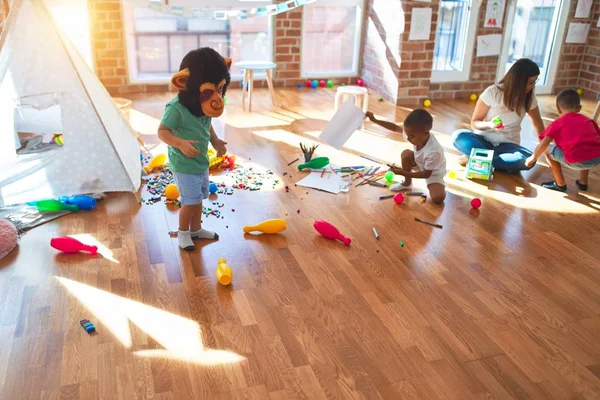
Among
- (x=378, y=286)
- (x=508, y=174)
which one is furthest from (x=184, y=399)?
(x=508, y=174)

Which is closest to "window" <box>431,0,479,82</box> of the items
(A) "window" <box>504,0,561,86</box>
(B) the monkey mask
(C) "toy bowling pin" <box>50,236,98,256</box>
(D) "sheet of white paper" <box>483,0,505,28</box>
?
(D) "sheet of white paper" <box>483,0,505,28</box>

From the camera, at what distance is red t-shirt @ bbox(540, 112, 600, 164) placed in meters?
3.05

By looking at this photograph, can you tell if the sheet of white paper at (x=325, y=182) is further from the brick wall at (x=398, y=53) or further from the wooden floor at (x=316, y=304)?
the brick wall at (x=398, y=53)

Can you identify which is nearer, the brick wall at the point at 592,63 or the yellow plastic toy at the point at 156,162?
the yellow plastic toy at the point at 156,162

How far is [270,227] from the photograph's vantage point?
256cm

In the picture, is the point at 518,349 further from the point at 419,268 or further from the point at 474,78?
the point at 474,78

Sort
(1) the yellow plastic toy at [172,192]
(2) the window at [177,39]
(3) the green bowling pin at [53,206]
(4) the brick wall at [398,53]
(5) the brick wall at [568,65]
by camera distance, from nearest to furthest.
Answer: (3) the green bowling pin at [53,206], (1) the yellow plastic toy at [172,192], (4) the brick wall at [398,53], (2) the window at [177,39], (5) the brick wall at [568,65]

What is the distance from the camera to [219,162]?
329 cm

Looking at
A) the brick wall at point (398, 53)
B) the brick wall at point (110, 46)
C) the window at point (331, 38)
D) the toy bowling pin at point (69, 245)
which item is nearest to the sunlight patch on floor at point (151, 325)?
the toy bowling pin at point (69, 245)

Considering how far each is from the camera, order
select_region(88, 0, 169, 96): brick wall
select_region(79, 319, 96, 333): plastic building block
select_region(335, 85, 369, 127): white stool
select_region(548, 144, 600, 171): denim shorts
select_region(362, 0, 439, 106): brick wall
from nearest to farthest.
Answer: select_region(79, 319, 96, 333): plastic building block → select_region(548, 144, 600, 171): denim shorts → select_region(335, 85, 369, 127): white stool → select_region(88, 0, 169, 96): brick wall → select_region(362, 0, 439, 106): brick wall

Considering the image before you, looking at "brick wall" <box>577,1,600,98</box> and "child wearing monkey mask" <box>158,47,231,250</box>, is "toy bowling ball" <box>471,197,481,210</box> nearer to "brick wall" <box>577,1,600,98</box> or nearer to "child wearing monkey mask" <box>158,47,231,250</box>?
"child wearing monkey mask" <box>158,47,231,250</box>

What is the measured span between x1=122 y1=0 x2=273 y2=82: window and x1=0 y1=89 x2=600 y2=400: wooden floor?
2467 mm

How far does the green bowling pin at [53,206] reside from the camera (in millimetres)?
2705

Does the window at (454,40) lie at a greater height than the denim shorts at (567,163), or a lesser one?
greater
